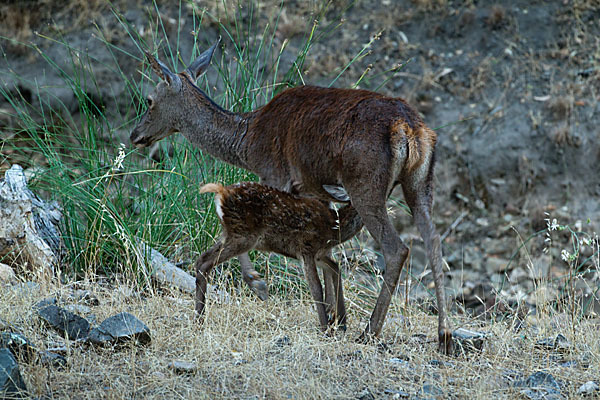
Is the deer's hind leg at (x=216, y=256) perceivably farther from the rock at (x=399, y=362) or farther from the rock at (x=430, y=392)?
the rock at (x=430, y=392)

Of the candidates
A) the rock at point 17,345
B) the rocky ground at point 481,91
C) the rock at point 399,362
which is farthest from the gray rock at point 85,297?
the rocky ground at point 481,91

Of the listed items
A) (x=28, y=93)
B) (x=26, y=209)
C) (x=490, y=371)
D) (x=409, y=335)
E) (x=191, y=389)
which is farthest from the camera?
(x=28, y=93)

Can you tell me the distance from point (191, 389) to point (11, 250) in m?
3.22

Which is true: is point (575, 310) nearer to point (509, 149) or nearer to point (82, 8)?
point (509, 149)

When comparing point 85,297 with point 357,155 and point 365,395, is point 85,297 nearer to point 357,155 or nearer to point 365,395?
point 357,155

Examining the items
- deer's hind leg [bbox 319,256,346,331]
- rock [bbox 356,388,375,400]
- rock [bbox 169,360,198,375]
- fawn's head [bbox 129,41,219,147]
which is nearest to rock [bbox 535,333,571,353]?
deer's hind leg [bbox 319,256,346,331]

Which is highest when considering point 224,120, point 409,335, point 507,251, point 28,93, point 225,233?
point 224,120

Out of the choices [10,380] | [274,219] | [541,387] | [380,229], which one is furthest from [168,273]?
[541,387]

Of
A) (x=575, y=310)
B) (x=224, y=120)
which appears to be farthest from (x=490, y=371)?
(x=224, y=120)

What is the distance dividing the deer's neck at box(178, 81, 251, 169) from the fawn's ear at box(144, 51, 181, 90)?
0.12m

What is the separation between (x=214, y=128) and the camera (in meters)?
6.64

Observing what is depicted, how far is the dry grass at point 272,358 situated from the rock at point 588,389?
0.18 ft

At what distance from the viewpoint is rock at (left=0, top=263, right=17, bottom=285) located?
6541 mm

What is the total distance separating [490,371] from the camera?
4930 millimetres
